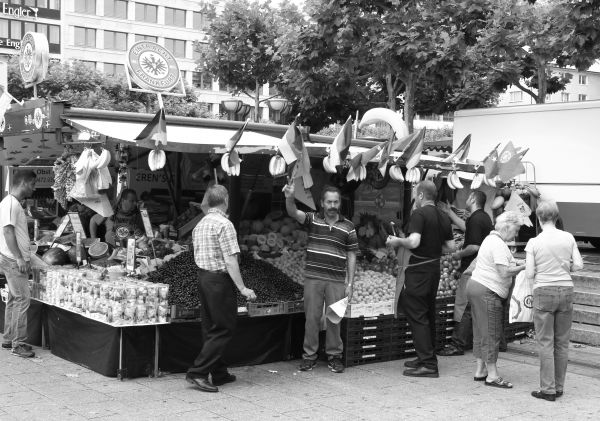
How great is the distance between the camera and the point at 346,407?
6172 millimetres

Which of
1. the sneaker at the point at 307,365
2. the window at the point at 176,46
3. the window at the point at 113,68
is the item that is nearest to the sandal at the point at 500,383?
the sneaker at the point at 307,365

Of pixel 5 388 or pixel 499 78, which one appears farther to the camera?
pixel 499 78

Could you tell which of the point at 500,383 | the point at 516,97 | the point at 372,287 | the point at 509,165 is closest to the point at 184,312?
the point at 372,287

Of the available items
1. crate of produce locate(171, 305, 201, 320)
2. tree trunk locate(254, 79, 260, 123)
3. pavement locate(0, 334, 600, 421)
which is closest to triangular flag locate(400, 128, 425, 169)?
pavement locate(0, 334, 600, 421)

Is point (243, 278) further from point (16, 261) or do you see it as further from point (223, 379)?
point (16, 261)

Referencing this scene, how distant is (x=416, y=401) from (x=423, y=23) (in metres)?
8.95

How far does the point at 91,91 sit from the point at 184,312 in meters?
35.8

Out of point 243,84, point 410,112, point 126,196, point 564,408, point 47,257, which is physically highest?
point 243,84

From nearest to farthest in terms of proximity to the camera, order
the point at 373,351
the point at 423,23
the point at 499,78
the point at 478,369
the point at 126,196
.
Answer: the point at 478,369
the point at 373,351
the point at 126,196
the point at 423,23
the point at 499,78

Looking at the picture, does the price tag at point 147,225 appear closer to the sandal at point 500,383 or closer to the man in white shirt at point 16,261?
the man in white shirt at point 16,261

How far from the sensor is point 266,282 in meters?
7.58

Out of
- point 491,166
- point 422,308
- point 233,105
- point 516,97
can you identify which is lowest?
point 422,308

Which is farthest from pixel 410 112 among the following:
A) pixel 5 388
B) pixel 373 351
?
pixel 5 388

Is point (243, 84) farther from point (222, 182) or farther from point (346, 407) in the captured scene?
point (346, 407)
